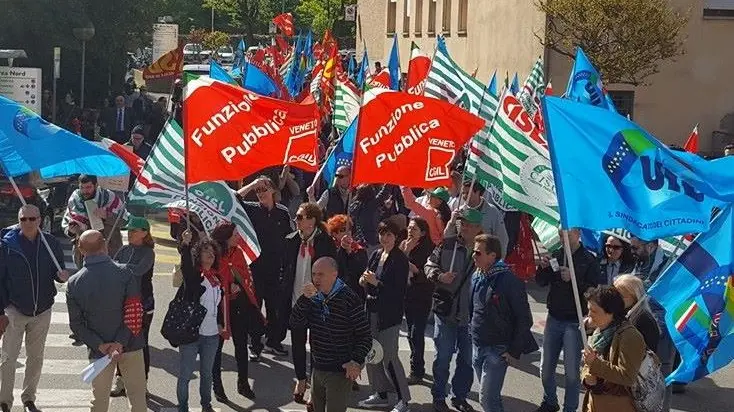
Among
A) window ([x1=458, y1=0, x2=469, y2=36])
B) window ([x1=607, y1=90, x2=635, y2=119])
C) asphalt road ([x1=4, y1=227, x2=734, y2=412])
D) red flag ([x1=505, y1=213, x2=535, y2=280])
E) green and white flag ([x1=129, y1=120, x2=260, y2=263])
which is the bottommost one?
asphalt road ([x1=4, y1=227, x2=734, y2=412])

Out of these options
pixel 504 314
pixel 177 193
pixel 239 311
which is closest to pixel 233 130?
pixel 177 193

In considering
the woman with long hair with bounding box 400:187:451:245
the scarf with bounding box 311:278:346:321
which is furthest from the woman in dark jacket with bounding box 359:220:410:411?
the woman with long hair with bounding box 400:187:451:245

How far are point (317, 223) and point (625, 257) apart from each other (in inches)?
103

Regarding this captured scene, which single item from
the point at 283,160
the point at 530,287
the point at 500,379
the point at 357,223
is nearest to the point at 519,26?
the point at 530,287

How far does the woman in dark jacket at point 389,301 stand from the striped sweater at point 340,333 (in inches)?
57.9

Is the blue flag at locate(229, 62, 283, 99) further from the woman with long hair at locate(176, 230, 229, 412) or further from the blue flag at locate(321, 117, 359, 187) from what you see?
the woman with long hair at locate(176, 230, 229, 412)

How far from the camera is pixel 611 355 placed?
6891 millimetres

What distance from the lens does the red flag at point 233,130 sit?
10047 mm

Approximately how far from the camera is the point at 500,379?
8719 mm

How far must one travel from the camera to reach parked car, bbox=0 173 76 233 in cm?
1602

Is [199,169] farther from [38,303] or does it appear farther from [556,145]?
[556,145]

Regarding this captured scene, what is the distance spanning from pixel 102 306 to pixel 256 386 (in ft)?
8.54

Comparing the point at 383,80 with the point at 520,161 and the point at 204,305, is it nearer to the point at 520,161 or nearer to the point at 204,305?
the point at 520,161

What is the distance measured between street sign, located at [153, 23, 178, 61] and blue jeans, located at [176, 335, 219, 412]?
33.6m
